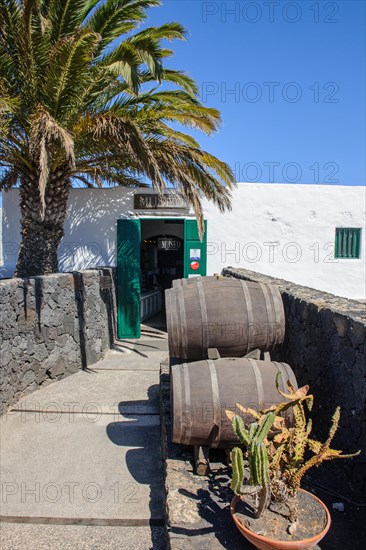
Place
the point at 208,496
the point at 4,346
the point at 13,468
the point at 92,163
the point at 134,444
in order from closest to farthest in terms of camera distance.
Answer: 1. the point at 208,496
2. the point at 13,468
3. the point at 134,444
4. the point at 4,346
5. the point at 92,163

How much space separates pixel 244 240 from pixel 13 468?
699cm

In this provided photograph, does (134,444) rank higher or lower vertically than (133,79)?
lower

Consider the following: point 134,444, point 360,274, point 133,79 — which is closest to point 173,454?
point 134,444

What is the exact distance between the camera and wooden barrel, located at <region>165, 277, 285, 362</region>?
3883mm

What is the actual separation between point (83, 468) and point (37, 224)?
446 cm

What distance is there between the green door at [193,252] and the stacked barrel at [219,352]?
16.8ft

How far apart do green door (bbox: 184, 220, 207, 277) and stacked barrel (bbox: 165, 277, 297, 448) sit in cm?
513

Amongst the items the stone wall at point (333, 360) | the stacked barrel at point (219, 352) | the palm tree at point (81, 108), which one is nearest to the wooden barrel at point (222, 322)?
the stacked barrel at point (219, 352)

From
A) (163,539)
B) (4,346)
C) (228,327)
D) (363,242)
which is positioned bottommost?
(163,539)

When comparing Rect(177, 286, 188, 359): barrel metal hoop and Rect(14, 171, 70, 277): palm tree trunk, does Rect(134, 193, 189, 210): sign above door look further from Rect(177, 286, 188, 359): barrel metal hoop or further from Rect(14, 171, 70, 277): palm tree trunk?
Rect(177, 286, 188, 359): barrel metal hoop

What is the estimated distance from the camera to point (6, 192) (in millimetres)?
9883

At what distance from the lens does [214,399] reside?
3189mm

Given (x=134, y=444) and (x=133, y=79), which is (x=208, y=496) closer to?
(x=134, y=444)

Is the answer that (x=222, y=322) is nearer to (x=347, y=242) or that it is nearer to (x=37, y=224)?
(x=37, y=224)
